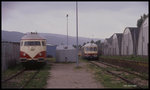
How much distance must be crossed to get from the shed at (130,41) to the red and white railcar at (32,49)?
21.9 metres

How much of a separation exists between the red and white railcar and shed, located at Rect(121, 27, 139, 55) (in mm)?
21932

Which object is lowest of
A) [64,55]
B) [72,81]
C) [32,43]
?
[72,81]

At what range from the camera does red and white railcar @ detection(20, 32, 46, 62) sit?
23531 millimetres

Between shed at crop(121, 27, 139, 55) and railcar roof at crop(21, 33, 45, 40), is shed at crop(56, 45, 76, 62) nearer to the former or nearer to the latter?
shed at crop(121, 27, 139, 55)

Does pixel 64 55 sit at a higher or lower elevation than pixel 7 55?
lower

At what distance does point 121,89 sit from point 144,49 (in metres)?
26.9

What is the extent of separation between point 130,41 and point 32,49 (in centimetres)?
2604

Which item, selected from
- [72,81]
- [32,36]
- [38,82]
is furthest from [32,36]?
[38,82]

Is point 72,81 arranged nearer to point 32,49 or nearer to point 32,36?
point 32,49

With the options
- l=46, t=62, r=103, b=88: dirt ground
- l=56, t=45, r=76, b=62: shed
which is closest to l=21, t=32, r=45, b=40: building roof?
l=46, t=62, r=103, b=88: dirt ground

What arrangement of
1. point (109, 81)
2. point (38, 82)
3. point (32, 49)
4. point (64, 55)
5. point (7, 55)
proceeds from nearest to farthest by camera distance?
point (38, 82)
point (109, 81)
point (7, 55)
point (32, 49)
point (64, 55)

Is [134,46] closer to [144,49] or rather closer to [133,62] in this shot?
[144,49]

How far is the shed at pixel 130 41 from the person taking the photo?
44.3 metres

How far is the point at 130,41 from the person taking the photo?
46.5 metres
